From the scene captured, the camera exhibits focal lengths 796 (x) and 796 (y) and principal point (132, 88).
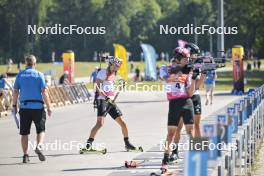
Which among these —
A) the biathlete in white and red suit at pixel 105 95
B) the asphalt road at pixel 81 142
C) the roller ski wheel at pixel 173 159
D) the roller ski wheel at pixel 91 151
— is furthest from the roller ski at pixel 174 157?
the roller ski wheel at pixel 91 151

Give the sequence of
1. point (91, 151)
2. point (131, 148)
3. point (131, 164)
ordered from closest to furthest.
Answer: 1. point (131, 164)
2. point (91, 151)
3. point (131, 148)

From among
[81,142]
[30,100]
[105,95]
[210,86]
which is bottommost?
[81,142]

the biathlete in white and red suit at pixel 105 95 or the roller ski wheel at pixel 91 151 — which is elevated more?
the biathlete in white and red suit at pixel 105 95

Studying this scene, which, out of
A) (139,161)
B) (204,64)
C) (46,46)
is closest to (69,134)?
(139,161)

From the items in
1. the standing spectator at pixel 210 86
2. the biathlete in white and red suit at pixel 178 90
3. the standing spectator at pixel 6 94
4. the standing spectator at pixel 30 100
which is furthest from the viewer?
the standing spectator at pixel 210 86

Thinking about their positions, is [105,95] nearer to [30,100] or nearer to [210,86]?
[30,100]

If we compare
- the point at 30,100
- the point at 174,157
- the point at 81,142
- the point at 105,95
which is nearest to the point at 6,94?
the point at 81,142

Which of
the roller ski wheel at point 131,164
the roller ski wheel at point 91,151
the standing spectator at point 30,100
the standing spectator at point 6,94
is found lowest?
the roller ski wheel at point 131,164

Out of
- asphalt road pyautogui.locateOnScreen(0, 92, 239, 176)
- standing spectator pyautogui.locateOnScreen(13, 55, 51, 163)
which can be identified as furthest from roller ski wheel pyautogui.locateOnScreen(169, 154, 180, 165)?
standing spectator pyautogui.locateOnScreen(13, 55, 51, 163)

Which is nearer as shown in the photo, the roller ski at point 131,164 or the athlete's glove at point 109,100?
the roller ski at point 131,164

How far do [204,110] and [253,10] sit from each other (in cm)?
5137

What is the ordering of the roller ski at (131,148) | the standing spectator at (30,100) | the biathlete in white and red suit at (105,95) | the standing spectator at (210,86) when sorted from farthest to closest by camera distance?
the standing spectator at (210,86) → the roller ski at (131,148) → the biathlete in white and red suit at (105,95) → the standing spectator at (30,100)

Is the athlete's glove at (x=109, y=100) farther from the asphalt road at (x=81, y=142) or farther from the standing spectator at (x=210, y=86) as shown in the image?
the standing spectator at (x=210, y=86)

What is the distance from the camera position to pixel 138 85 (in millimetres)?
51750
